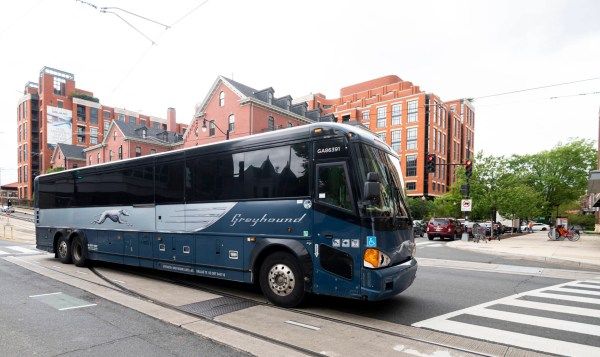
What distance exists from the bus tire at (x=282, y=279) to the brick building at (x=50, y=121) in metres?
77.5

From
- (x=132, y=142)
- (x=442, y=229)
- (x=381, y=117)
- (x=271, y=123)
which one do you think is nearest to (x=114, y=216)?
(x=442, y=229)

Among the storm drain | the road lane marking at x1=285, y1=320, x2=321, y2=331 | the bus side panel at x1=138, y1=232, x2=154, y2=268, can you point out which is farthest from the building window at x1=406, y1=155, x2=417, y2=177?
the road lane marking at x1=285, y1=320, x2=321, y2=331

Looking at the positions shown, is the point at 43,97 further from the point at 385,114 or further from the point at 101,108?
the point at 385,114

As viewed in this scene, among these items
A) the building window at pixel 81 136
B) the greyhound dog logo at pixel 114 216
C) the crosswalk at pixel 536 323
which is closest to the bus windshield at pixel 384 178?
the crosswalk at pixel 536 323

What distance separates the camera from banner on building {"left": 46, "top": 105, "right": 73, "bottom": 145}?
79938 millimetres

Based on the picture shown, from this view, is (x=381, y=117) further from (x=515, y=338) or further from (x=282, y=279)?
(x=515, y=338)

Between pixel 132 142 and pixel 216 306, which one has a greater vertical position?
pixel 132 142

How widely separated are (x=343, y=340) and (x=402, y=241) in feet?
7.24

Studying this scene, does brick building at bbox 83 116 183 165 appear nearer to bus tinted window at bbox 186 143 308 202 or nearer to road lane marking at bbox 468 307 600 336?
bus tinted window at bbox 186 143 308 202

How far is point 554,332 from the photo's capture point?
559 cm

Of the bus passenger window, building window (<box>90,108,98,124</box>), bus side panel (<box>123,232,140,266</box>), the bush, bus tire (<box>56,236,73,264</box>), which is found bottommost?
the bush

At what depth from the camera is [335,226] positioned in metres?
6.17

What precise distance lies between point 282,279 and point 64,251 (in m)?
9.15

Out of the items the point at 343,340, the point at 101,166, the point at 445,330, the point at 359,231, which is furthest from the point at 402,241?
the point at 101,166
